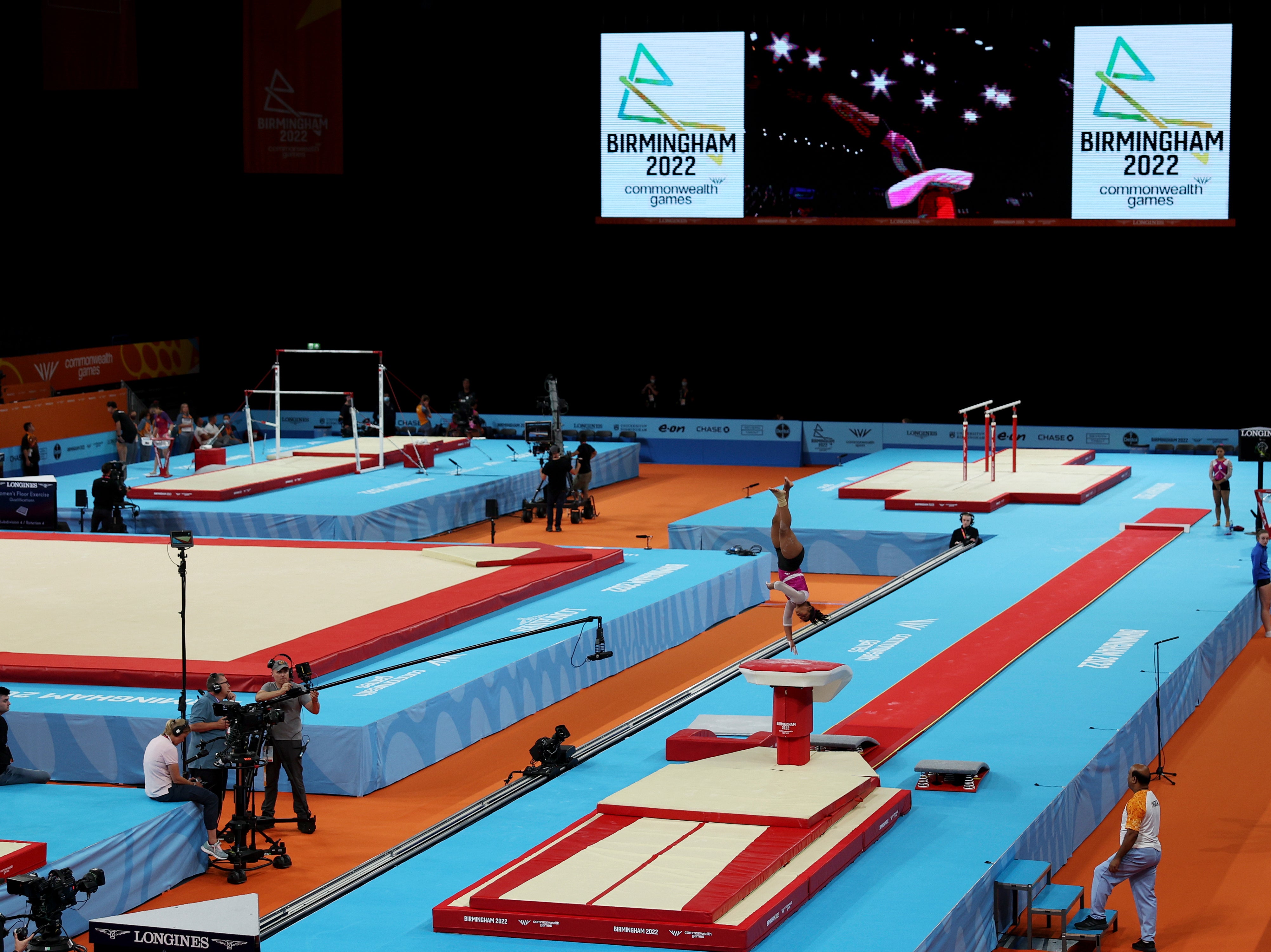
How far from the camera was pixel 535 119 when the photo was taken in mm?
30500

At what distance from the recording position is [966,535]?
18938 millimetres

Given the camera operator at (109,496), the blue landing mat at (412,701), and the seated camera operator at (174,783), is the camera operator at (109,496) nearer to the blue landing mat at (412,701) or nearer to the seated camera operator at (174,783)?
the blue landing mat at (412,701)

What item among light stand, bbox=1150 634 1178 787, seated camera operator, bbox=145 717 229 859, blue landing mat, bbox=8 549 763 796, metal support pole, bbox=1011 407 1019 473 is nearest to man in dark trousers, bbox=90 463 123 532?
blue landing mat, bbox=8 549 763 796

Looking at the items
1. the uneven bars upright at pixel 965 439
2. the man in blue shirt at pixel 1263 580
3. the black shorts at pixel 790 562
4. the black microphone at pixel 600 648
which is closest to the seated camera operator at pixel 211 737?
the black microphone at pixel 600 648

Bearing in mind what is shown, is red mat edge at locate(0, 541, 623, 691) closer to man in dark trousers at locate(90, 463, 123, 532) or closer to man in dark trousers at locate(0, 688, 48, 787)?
man in dark trousers at locate(0, 688, 48, 787)

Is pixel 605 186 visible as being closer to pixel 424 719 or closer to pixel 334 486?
pixel 334 486

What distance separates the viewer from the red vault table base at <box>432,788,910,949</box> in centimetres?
754

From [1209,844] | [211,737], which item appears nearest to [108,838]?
[211,737]

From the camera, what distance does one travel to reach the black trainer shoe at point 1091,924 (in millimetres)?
8523

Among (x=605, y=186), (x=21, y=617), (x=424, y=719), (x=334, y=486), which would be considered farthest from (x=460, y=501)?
(x=424, y=719)

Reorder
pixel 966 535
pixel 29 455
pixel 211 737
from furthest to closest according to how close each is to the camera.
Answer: pixel 29 455
pixel 966 535
pixel 211 737

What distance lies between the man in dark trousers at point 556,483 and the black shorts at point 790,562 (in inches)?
353

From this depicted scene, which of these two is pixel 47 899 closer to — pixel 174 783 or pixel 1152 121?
pixel 174 783

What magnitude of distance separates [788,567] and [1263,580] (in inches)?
217
